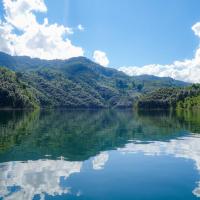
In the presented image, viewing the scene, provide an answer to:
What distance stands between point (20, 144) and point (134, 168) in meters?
24.5

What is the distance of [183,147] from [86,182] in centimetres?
2788

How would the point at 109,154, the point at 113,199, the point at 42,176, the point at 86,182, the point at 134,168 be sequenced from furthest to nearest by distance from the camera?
the point at 109,154 < the point at 134,168 < the point at 42,176 < the point at 86,182 < the point at 113,199

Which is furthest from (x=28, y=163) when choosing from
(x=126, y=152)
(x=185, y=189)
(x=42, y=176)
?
(x=185, y=189)

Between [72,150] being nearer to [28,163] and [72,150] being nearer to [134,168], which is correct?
[28,163]

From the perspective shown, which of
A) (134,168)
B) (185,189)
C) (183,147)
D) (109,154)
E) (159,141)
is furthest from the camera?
(159,141)

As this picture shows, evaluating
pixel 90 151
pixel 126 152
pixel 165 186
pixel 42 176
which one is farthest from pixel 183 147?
pixel 42 176

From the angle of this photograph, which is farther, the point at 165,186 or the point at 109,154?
the point at 109,154

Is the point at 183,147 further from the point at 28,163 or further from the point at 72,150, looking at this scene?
the point at 28,163

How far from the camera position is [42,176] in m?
32.5

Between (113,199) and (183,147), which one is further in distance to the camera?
(183,147)

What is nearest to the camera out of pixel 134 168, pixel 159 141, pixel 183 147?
pixel 134 168

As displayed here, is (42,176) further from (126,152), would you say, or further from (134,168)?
(126,152)

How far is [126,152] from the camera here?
162 ft

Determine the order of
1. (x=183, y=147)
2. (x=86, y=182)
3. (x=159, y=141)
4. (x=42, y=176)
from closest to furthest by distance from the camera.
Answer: (x=86, y=182) → (x=42, y=176) → (x=183, y=147) → (x=159, y=141)
